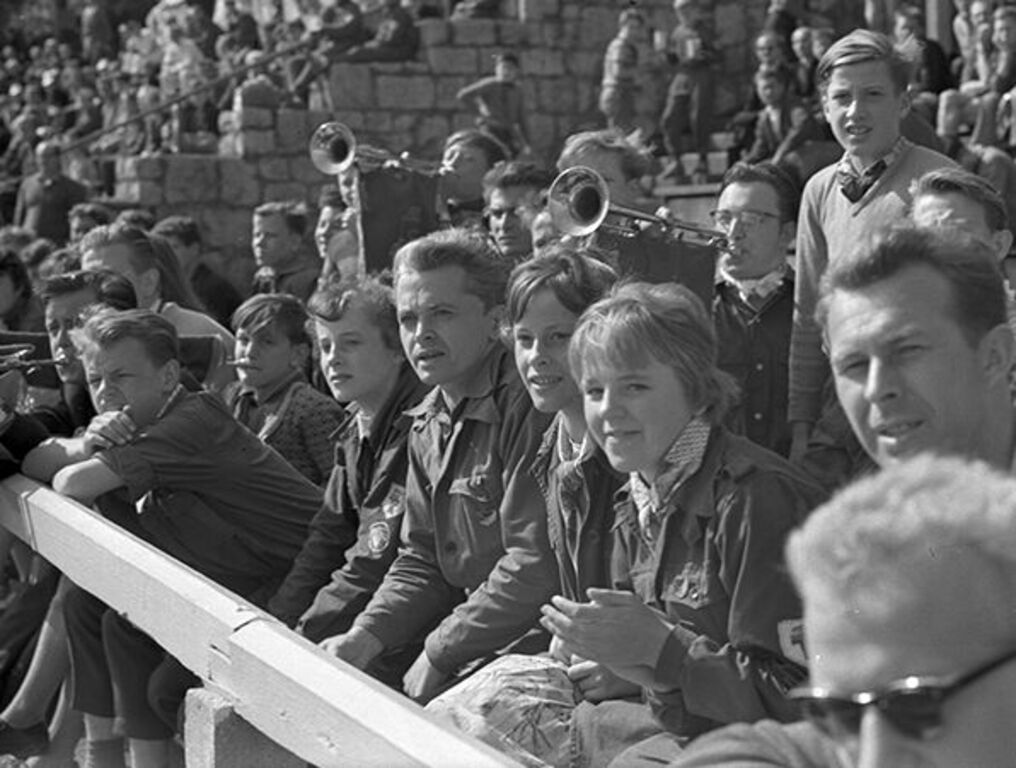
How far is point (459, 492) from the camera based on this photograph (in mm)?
4203

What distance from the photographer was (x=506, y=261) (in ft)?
15.4

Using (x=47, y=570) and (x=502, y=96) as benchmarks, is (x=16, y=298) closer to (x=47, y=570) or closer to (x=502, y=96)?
(x=47, y=570)

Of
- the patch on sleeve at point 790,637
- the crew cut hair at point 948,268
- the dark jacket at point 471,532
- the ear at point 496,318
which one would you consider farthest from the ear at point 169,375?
the crew cut hair at point 948,268

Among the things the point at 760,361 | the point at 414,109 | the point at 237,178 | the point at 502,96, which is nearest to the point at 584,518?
the point at 760,361

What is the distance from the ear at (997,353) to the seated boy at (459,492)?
1556 mm

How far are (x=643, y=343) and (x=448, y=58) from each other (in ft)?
45.9

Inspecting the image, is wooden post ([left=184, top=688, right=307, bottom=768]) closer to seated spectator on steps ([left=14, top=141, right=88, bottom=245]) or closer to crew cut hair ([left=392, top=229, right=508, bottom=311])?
crew cut hair ([left=392, top=229, right=508, bottom=311])

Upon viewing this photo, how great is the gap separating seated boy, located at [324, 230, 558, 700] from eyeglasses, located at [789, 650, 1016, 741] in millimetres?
2363

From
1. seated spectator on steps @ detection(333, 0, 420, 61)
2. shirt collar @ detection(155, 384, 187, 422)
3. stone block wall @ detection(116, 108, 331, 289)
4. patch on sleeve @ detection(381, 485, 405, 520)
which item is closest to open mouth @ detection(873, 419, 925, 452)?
patch on sleeve @ detection(381, 485, 405, 520)

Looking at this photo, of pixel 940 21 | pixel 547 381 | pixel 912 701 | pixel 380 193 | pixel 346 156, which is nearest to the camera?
pixel 912 701

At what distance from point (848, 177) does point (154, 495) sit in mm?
2051

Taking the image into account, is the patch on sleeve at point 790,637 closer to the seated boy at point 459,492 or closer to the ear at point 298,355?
the seated boy at point 459,492

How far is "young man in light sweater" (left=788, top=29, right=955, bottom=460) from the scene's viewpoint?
4812 millimetres

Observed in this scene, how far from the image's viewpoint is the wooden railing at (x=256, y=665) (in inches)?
98.9
